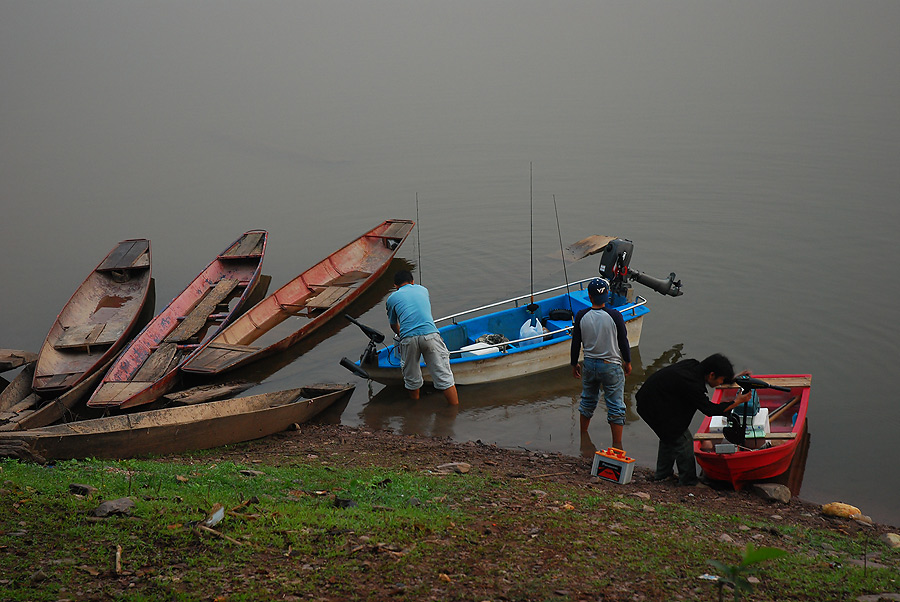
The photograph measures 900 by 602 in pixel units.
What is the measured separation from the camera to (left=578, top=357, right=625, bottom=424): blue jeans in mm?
8867

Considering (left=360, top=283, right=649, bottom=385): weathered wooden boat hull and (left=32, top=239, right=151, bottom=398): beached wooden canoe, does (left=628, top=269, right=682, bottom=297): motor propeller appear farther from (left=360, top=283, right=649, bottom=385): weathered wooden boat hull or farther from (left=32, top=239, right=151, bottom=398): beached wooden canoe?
(left=32, top=239, right=151, bottom=398): beached wooden canoe

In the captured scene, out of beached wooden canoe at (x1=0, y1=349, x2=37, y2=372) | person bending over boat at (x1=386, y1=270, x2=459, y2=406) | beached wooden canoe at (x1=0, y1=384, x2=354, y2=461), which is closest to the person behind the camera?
beached wooden canoe at (x1=0, y1=384, x2=354, y2=461)

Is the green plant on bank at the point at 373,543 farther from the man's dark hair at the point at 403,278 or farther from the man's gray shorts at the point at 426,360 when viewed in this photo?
the man's dark hair at the point at 403,278

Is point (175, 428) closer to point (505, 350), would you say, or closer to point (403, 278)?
point (403, 278)

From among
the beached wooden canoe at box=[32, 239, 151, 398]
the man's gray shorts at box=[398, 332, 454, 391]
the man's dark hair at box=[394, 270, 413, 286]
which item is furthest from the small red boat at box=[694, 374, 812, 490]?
the beached wooden canoe at box=[32, 239, 151, 398]

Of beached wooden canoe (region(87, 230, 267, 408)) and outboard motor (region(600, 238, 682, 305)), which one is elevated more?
outboard motor (region(600, 238, 682, 305))

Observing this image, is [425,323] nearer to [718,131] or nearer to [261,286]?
[261,286]

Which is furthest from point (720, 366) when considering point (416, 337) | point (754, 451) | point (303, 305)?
point (303, 305)

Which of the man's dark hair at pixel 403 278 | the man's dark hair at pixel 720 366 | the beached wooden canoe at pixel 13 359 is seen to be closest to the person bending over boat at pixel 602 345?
the man's dark hair at pixel 720 366

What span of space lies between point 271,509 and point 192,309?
9.31m

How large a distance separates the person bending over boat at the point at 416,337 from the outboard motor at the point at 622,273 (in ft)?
10.2

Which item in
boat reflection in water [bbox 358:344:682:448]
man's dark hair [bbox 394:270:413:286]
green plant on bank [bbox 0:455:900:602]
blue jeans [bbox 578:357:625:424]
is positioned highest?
man's dark hair [bbox 394:270:413:286]

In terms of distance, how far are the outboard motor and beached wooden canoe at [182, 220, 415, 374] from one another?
530 cm

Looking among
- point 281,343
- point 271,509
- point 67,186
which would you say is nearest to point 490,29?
point 67,186
